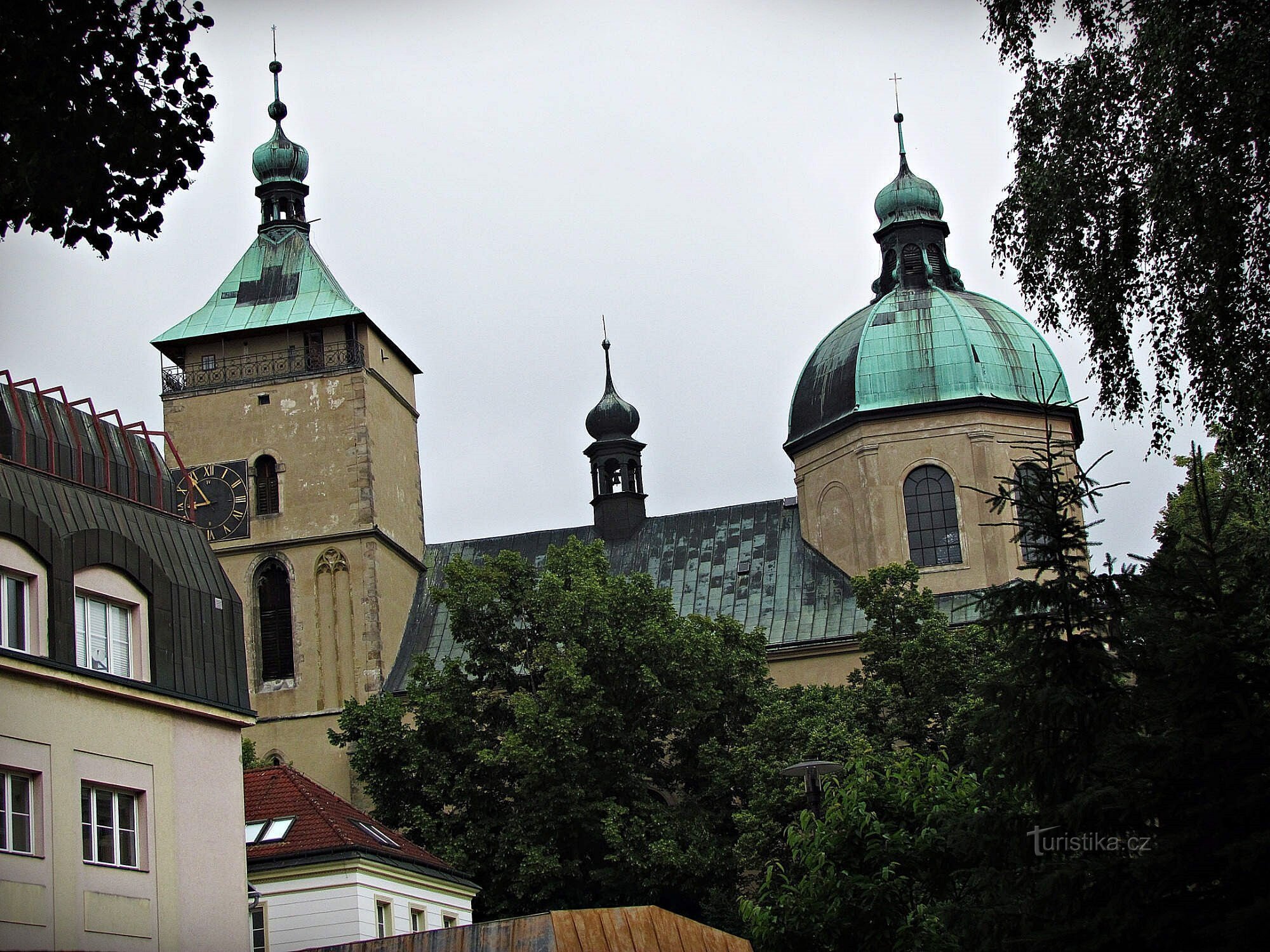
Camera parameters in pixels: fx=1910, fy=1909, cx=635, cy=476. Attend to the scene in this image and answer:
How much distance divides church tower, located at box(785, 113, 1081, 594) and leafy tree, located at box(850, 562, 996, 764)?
5.10m

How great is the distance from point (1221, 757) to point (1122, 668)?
1.48 metres

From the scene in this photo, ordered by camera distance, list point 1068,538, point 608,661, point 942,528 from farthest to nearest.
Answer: point 942,528
point 608,661
point 1068,538

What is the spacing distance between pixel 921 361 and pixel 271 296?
47.4 ft

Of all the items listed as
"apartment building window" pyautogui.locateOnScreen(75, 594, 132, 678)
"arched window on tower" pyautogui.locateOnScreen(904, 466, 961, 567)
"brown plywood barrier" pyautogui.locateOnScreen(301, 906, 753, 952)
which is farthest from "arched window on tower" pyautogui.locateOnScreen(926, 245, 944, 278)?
"brown plywood barrier" pyautogui.locateOnScreen(301, 906, 753, 952)

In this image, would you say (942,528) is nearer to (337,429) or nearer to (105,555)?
(337,429)

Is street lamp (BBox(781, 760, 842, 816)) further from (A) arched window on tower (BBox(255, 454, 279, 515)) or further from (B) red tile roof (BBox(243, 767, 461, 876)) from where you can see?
(A) arched window on tower (BBox(255, 454, 279, 515))

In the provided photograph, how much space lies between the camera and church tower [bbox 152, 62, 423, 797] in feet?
129

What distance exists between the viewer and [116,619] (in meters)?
21.0

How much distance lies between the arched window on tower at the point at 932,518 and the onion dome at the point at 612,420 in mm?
8046

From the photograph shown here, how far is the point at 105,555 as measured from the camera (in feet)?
68.6

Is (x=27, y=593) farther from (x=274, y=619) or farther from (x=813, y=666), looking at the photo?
(x=813, y=666)

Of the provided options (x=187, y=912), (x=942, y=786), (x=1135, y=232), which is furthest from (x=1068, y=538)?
(x=187, y=912)

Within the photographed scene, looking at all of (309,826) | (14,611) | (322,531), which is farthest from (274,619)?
(14,611)

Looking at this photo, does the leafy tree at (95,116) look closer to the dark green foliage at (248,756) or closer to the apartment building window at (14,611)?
the apartment building window at (14,611)
